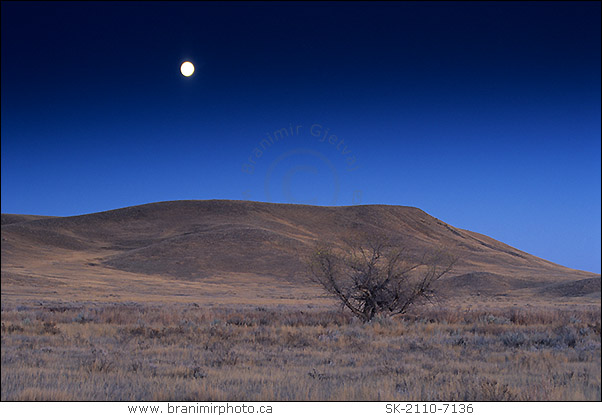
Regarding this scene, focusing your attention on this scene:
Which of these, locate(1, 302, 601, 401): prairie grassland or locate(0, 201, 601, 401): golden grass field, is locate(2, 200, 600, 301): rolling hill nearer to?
locate(0, 201, 601, 401): golden grass field

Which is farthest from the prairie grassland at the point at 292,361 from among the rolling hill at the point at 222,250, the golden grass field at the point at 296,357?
the rolling hill at the point at 222,250

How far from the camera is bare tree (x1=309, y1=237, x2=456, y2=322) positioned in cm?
2061

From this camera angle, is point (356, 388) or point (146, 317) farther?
point (146, 317)

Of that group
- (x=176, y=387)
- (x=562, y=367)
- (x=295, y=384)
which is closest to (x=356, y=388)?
(x=295, y=384)

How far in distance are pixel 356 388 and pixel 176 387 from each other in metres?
2.79

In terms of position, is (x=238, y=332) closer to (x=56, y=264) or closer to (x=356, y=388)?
(x=356, y=388)

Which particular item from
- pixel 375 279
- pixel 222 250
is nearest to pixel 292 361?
pixel 375 279

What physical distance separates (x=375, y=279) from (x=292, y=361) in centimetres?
1076

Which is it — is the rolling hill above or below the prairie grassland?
above

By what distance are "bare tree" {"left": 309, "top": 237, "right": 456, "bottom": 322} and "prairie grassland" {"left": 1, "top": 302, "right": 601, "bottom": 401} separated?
263 centimetres

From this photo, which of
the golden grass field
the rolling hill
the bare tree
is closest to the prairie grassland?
the golden grass field

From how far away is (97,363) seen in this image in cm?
947

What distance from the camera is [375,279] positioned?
20.7 meters
